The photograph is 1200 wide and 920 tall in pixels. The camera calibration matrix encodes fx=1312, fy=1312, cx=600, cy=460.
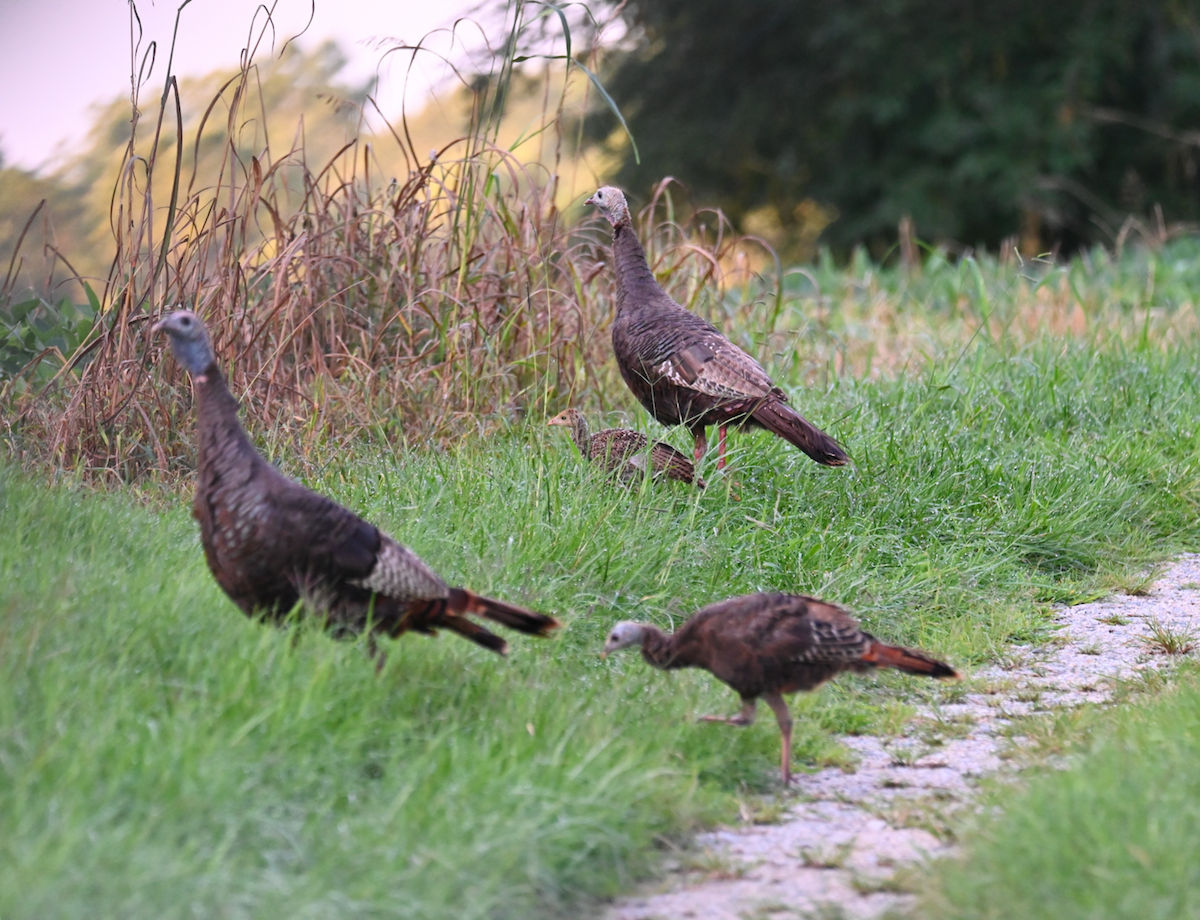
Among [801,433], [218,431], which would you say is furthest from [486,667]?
[801,433]

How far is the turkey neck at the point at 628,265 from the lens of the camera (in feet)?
20.5

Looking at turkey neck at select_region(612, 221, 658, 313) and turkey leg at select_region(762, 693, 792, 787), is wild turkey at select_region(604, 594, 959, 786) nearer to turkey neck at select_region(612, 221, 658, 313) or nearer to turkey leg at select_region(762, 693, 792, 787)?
turkey leg at select_region(762, 693, 792, 787)

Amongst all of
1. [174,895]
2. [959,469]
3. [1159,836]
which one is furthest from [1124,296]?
[174,895]

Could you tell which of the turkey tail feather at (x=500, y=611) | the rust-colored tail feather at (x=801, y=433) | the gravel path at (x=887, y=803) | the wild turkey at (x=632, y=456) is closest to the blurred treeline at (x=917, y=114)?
the rust-colored tail feather at (x=801, y=433)

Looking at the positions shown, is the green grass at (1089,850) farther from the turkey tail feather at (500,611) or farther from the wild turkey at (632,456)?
the wild turkey at (632,456)

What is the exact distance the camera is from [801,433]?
221 inches

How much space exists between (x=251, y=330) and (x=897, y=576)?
300 centimetres

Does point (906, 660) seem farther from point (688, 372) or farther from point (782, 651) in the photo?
point (688, 372)

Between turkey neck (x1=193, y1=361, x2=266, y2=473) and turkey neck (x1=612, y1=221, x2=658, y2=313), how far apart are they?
2.77m

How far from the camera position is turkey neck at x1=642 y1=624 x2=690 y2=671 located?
3965 mm

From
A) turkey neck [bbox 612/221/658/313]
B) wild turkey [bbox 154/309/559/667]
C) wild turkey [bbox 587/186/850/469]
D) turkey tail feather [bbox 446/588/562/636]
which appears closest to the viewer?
wild turkey [bbox 154/309/559/667]

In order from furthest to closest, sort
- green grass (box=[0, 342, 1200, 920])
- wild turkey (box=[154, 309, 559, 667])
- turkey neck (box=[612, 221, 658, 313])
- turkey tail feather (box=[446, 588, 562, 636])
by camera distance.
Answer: turkey neck (box=[612, 221, 658, 313]) < turkey tail feather (box=[446, 588, 562, 636]) < wild turkey (box=[154, 309, 559, 667]) < green grass (box=[0, 342, 1200, 920])

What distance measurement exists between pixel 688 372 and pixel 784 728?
2.34 m

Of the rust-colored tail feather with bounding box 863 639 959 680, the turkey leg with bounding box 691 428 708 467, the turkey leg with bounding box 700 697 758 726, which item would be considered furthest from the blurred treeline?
the turkey leg with bounding box 700 697 758 726
